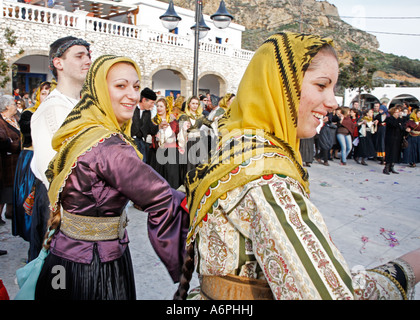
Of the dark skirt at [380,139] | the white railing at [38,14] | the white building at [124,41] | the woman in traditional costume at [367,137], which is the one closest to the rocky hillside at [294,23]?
the white building at [124,41]

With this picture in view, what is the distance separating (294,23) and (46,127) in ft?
296

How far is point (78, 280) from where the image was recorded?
1.87 m

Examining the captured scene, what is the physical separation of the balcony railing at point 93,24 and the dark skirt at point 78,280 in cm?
1789

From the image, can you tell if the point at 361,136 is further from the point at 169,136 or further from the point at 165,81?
the point at 165,81

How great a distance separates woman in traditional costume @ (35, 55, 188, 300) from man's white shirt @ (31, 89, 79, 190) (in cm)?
46

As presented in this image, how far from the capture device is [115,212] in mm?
1968

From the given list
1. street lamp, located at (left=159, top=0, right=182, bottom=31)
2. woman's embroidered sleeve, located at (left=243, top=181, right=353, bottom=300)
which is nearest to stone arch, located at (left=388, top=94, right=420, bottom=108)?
street lamp, located at (left=159, top=0, right=182, bottom=31)

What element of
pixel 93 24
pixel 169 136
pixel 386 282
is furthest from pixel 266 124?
pixel 93 24

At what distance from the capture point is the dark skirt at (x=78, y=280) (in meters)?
1.88

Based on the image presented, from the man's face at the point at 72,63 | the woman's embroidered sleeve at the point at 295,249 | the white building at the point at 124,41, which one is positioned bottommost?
the woman's embroidered sleeve at the point at 295,249

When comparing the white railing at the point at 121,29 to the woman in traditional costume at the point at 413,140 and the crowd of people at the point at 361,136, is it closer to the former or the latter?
the crowd of people at the point at 361,136

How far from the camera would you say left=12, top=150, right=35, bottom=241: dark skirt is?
439cm

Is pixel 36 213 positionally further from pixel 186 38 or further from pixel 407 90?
pixel 407 90

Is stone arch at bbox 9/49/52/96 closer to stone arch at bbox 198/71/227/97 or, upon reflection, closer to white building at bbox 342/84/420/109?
stone arch at bbox 198/71/227/97
